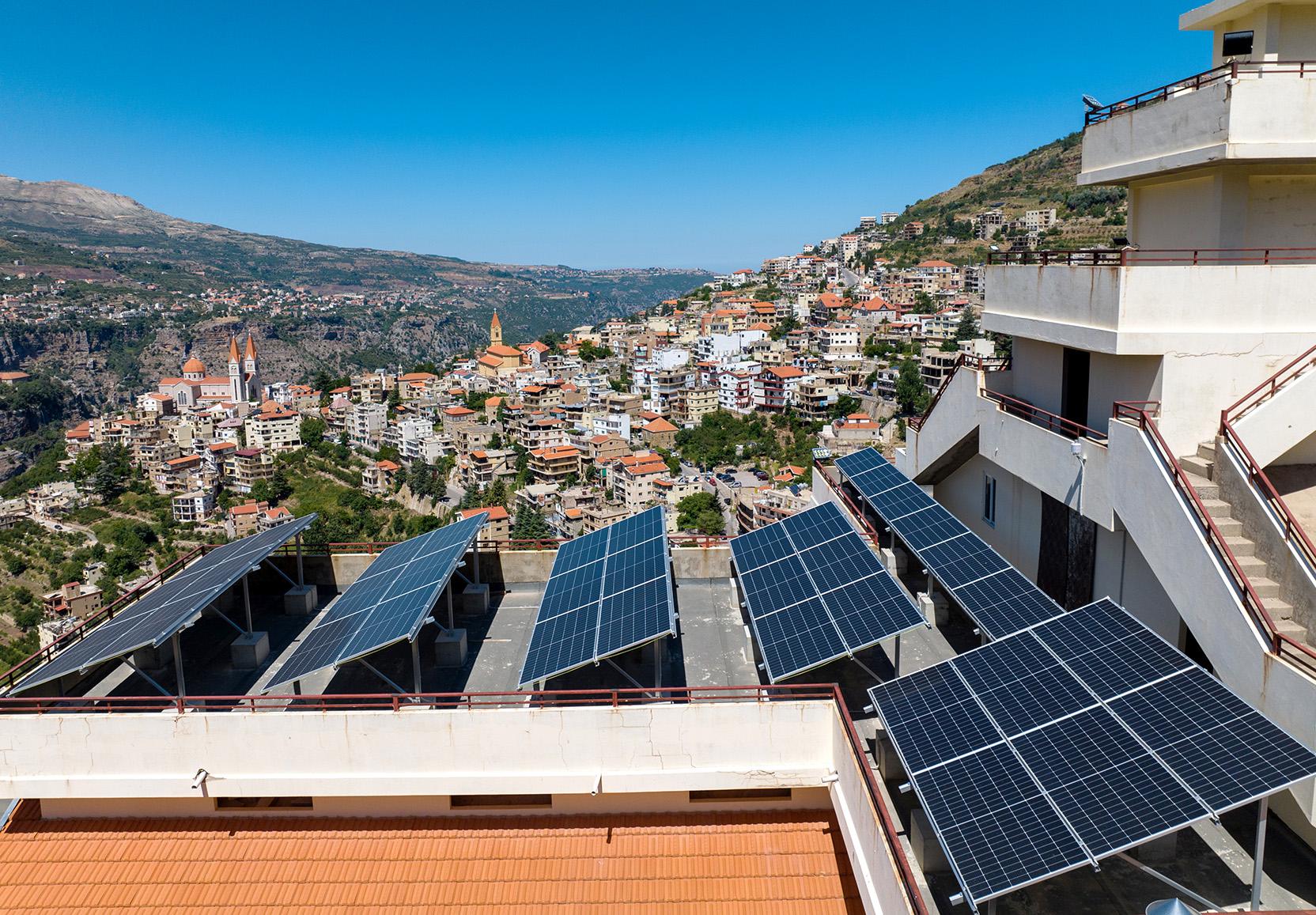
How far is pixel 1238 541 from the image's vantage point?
26.8 feet

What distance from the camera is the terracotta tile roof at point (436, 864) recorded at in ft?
28.6

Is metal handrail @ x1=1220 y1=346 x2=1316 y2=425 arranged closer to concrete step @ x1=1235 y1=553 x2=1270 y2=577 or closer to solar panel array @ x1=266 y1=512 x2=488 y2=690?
concrete step @ x1=1235 y1=553 x2=1270 y2=577

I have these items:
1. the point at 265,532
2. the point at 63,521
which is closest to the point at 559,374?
the point at 63,521

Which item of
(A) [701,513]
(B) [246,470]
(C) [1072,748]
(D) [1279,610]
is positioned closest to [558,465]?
(A) [701,513]

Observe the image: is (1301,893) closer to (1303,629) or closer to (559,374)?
(1303,629)

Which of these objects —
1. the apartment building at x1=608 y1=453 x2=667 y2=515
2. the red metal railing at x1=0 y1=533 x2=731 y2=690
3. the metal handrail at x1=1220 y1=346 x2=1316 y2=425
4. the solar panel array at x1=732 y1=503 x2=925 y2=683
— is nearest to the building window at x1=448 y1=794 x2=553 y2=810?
the solar panel array at x1=732 y1=503 x2=925 y2=683

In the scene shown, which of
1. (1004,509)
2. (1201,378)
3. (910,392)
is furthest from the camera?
(910,392)

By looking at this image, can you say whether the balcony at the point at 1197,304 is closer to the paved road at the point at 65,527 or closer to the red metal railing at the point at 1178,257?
the red metal railing at the point at 1178,257

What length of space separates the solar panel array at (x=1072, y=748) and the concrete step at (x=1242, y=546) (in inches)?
49.9

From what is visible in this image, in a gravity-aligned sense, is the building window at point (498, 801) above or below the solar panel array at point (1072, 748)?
below

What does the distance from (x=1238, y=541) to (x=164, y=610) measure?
1198 centimetres

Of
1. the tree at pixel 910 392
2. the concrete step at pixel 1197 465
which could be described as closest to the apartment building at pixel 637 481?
the tree at pixel 910 392

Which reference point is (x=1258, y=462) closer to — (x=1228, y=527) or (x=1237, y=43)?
(x=1228, y=527)

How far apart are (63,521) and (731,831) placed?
125 m
